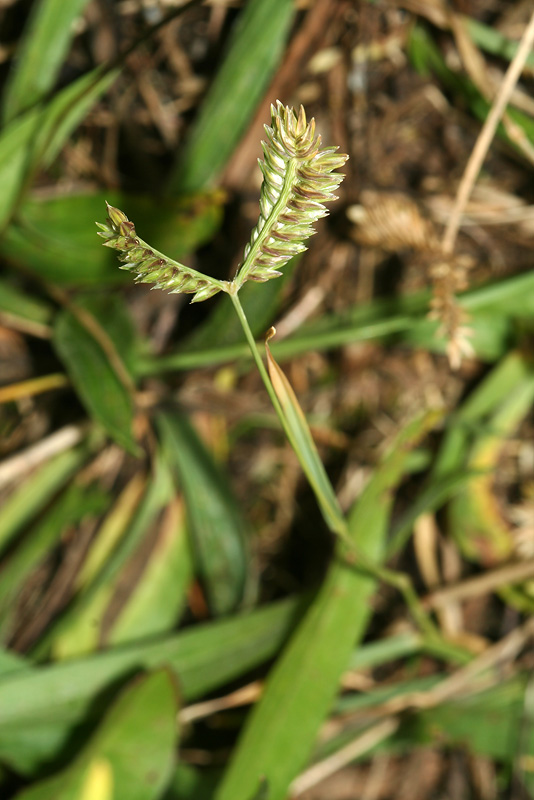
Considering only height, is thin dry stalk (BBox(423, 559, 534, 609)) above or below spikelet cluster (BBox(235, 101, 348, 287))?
below

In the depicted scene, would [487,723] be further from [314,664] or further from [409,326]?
[409,326]

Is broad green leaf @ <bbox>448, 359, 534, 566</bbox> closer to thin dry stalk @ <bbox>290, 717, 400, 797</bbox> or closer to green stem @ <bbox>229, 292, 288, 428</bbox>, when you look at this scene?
thin dry stalk @ <bbox>290, 717, 400, 797</bbox>

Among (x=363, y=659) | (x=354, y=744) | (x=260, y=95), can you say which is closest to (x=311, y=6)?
(x=260, y=95)

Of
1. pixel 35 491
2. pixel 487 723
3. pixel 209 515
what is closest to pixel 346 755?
pixel 487 723

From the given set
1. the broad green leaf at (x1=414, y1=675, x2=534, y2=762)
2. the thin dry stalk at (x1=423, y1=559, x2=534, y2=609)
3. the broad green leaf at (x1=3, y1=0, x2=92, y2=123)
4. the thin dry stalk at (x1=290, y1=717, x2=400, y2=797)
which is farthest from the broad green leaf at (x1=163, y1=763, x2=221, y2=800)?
the broad green leaf at (x1=3, y1=0, x2=92, y2=123)

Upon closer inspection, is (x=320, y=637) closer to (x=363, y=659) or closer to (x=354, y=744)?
(x=363, y=659)

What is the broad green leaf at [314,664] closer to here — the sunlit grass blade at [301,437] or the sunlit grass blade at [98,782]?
the sunlit grass blade at [98,782]
